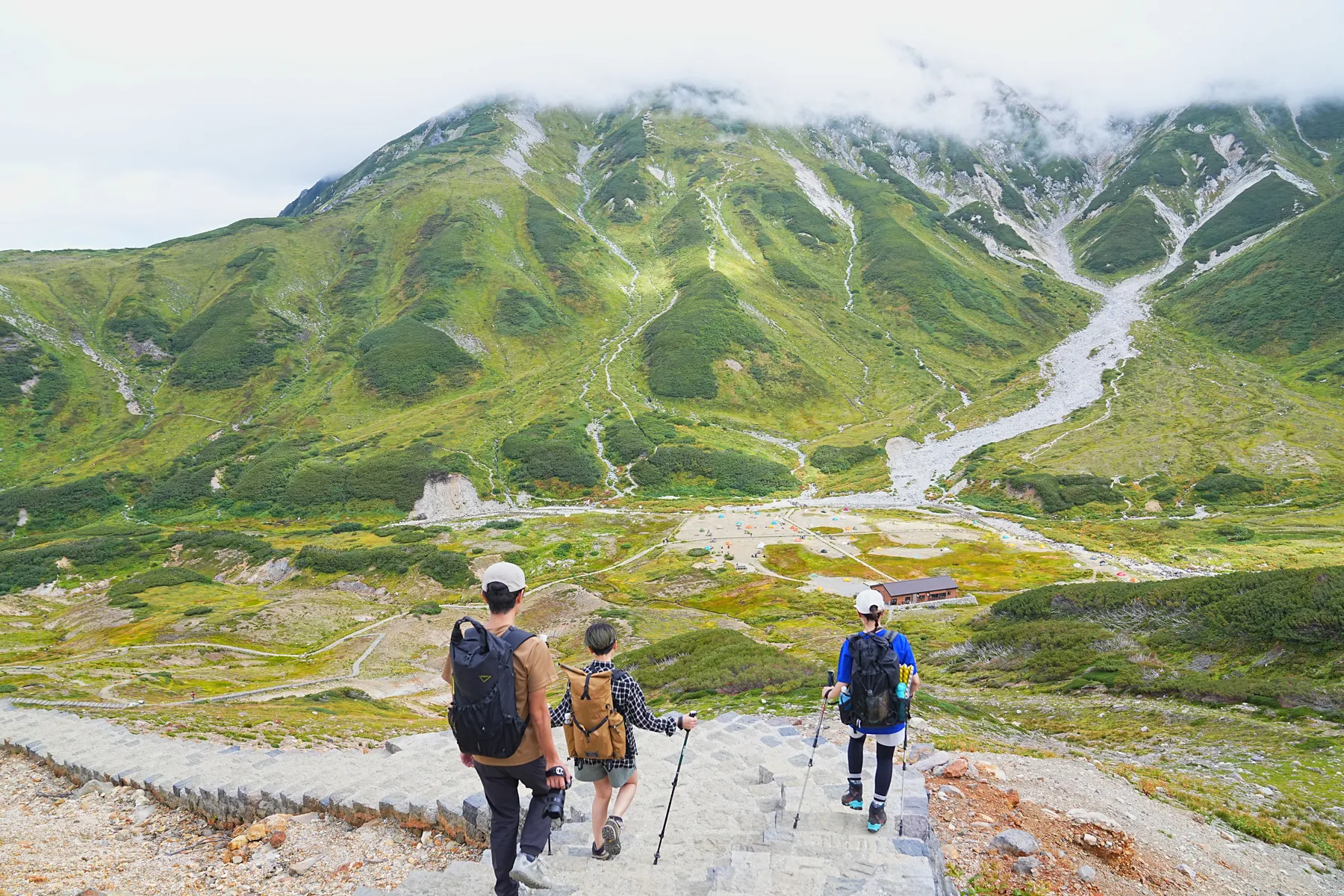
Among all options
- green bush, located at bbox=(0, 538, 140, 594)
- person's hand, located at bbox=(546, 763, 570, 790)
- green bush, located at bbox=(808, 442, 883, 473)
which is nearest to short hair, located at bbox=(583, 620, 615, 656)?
person's hand, located at bbox=(546, 763, 570, 790)

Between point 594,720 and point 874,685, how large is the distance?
3.40 m

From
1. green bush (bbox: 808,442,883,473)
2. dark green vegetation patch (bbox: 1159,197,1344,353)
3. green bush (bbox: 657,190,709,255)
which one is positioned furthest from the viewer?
green bush (bbox: 657,190,709,255)

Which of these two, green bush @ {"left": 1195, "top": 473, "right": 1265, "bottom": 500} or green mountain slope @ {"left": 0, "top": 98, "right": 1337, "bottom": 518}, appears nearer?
green bush @ {"left": 1195, "top": 473, "right": 1265, "bottom": 500}

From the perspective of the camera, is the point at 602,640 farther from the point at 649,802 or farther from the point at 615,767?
the point at 649,802

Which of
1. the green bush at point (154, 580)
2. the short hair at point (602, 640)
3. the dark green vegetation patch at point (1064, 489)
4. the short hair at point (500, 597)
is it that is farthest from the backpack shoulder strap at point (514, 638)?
the dark green vegetation patch at point (1064, 489)

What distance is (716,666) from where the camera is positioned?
23906mm

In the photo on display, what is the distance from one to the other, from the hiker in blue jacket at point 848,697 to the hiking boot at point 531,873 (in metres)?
3.77

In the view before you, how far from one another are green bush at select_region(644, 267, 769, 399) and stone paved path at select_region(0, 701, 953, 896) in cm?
11080

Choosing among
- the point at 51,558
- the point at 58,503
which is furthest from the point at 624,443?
the point at 58,503

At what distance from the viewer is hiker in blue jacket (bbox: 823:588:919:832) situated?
25.2ft

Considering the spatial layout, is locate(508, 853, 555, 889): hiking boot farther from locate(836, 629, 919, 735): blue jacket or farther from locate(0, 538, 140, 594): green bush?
locate(0, 538, 140, 594): green bush

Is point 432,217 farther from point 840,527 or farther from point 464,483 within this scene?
point 840,527

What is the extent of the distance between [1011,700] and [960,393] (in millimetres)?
122594

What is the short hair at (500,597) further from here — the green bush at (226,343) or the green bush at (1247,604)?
the green bush at (226,343)
